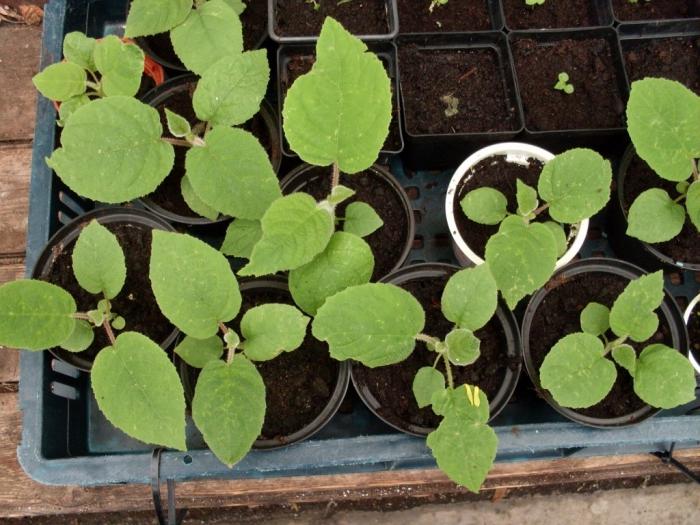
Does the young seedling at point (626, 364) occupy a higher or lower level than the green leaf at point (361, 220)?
lower

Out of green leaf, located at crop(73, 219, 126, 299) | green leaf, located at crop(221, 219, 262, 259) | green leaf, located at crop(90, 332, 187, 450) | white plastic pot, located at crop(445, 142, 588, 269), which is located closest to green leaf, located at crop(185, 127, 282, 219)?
green leaf, located at crop(221, 219, 262, 259)

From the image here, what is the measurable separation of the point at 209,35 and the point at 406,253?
58 centimetres

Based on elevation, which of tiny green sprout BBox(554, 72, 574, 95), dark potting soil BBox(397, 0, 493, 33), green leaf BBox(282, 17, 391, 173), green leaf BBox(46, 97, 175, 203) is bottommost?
green leaf BBox(46, 97, 175, 203)

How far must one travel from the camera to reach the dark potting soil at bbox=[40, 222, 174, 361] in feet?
4.11

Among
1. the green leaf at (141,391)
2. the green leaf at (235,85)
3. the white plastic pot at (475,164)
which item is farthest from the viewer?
the white plastic pot at (475,164)

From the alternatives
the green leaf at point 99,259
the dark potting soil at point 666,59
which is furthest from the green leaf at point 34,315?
the dark potting soil at point 666,59

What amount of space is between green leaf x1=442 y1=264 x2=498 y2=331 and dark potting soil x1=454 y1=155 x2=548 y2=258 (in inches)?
9.6

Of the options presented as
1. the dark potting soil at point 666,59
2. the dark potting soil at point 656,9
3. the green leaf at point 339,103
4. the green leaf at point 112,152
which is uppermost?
the dark potting soil at point 656,9

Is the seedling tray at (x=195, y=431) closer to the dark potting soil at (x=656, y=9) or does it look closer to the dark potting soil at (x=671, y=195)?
the dark potting soil at (x=671, y=195)

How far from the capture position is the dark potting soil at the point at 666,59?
1508 millimetres

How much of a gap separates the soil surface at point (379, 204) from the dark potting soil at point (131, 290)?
33 cm

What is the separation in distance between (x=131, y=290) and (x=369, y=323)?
0.53 meters

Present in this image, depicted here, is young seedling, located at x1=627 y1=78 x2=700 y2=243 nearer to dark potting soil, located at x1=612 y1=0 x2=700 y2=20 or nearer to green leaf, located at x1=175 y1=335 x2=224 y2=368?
dark potting soil, located at x1=612 y1=0 x2=700 y2=20

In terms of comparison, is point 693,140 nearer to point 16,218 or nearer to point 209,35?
point 209,35
